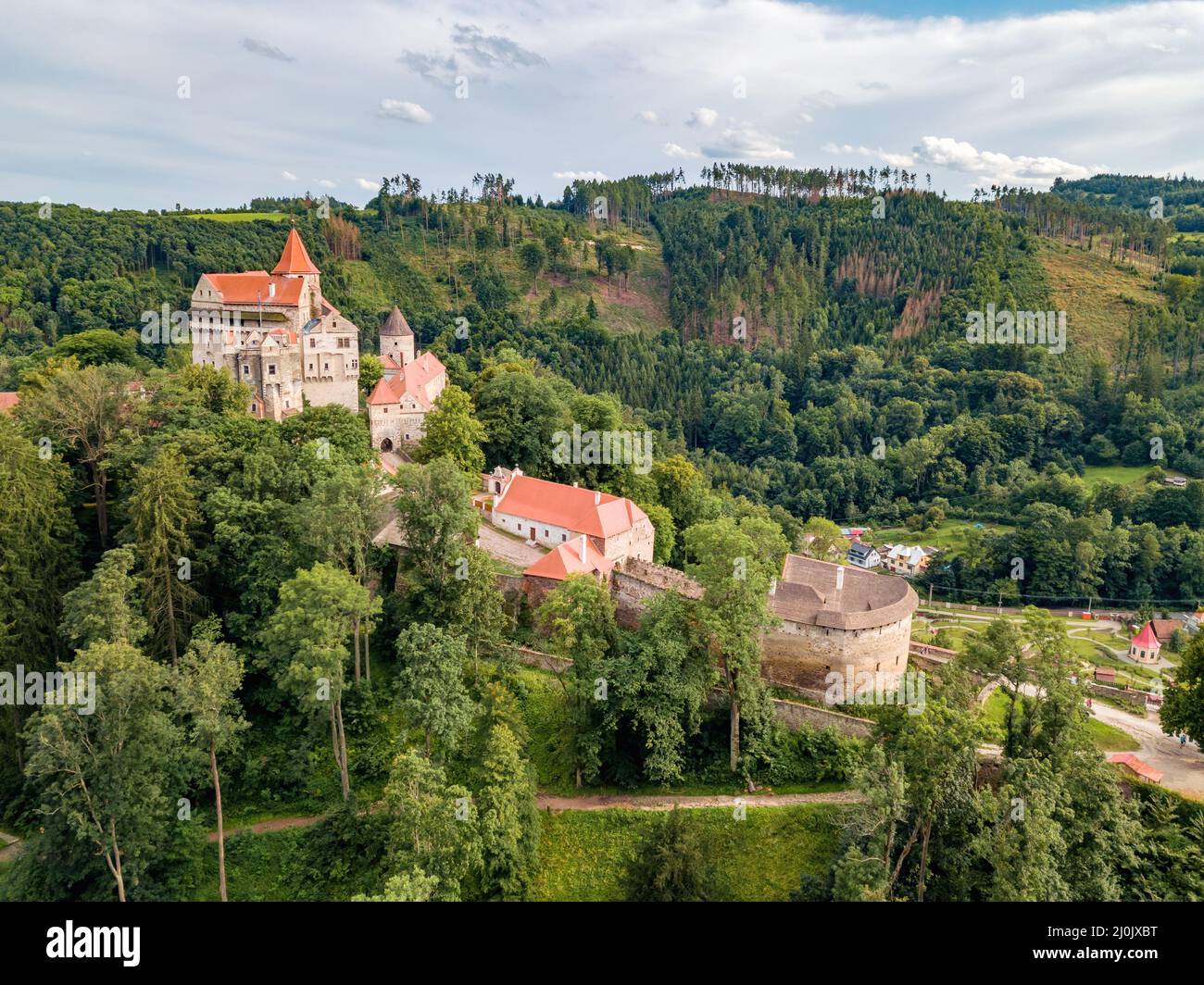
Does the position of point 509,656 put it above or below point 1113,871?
above

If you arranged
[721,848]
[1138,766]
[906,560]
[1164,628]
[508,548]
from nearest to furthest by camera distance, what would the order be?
[721,848], [1138,766], [508,548], [1164,628], [906,560]

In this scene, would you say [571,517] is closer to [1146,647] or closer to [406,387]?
[406,387]

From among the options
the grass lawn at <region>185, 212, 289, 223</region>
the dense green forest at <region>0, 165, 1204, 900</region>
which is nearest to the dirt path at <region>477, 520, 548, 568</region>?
the dense green forest at <region>0, 165, 1204, 900</region>

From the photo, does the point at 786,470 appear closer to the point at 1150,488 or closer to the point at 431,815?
the point at 1150,488

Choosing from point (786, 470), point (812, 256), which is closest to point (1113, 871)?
point (786, 470)

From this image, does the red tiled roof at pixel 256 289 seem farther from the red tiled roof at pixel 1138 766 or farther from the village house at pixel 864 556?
the village house at pixel 864 556

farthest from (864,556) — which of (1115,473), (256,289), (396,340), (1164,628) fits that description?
(256,289)
